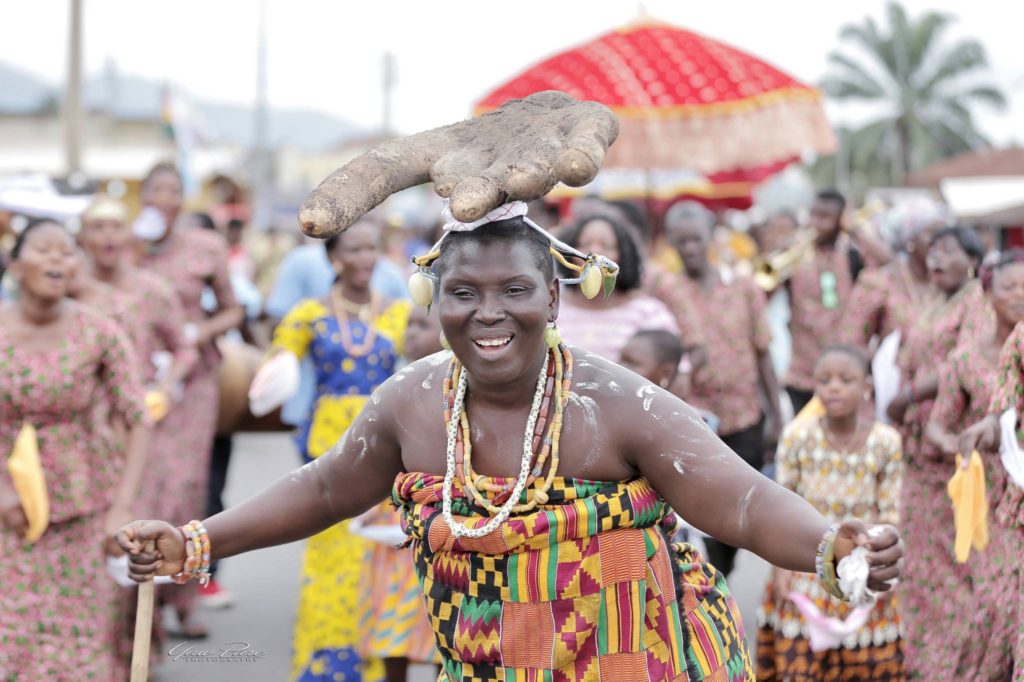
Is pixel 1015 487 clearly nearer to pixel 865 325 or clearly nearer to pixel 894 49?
pixel 865 325

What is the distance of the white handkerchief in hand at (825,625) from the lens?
5203 mm

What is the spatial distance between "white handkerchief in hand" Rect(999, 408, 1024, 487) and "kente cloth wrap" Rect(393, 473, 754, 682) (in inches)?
60.5

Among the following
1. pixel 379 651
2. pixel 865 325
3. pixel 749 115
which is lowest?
pixel 379 651

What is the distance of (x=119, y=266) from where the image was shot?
702cm

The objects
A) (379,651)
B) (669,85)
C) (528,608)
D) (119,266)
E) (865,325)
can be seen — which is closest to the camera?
Answer: (528,608)

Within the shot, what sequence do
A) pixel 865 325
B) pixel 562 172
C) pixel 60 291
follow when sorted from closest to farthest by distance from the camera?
pixel 562 172
pixel 60 291
pixel 865 325

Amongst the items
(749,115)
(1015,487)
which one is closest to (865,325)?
(749,115)

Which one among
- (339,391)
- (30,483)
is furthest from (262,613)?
(30,483)

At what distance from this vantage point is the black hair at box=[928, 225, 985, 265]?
6.86 meters

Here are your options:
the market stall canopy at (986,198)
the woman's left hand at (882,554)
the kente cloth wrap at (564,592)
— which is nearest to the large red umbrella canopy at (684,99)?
the kente cloth wrap at (564,592)

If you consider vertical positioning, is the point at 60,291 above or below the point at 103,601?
above

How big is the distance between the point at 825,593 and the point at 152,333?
357cm

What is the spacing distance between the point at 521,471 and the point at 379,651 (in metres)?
2.85

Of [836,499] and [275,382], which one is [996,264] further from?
[275,382]
